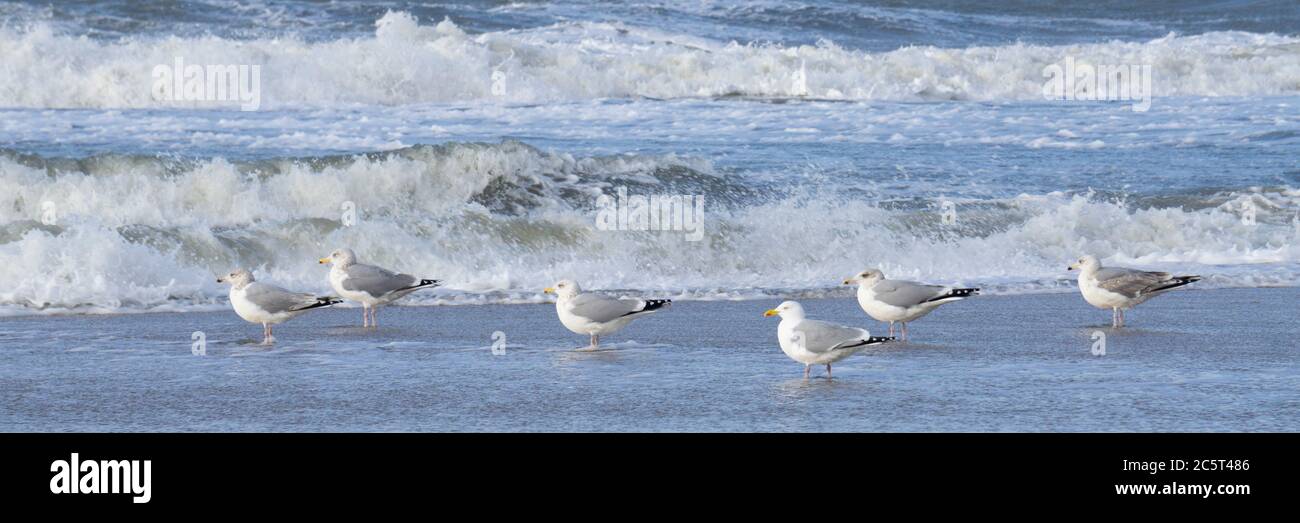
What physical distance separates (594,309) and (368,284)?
1980mm

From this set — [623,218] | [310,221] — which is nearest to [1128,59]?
[623,218]

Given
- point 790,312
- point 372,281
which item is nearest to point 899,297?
point 790,312

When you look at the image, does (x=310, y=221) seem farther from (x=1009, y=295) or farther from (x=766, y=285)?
(x=1009, y=295)

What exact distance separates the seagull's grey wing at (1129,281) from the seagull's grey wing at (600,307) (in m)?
3.13

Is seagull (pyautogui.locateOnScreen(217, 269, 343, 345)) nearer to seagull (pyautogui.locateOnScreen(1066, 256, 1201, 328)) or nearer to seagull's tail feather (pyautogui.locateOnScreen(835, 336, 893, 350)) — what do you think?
seagull's tail feather (pyautogui.locateOnScreen(835, 336, 893, 350))

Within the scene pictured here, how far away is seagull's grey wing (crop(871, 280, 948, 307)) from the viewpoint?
9.08 meters

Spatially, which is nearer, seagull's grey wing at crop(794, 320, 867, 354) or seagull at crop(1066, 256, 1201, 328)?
seagull's grey wing at crop(794, 320, 867, 354)

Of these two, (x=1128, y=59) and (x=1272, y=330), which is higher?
(x=1128, y=59)

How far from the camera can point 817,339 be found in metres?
7.45

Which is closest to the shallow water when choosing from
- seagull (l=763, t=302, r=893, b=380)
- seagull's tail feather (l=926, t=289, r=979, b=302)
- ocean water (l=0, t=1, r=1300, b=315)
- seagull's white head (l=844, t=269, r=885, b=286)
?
seagull (l=763, t=302, r=893, b=380)

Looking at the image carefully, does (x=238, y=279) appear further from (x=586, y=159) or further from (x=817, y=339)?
(x=586, y=159)

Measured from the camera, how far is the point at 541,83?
95.5 ft

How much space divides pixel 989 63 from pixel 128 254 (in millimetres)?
24211

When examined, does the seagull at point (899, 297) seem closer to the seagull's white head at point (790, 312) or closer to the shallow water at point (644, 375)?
the shallow water at point (644, 375)
